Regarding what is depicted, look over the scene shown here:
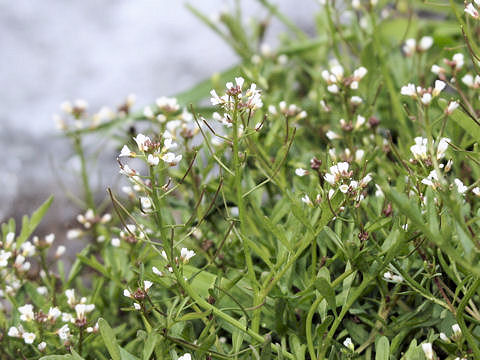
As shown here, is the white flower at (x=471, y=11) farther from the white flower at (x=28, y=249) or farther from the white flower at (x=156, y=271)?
the white flower at (x=28, y=249)

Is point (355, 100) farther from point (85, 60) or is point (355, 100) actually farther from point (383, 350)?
point (85, 60)

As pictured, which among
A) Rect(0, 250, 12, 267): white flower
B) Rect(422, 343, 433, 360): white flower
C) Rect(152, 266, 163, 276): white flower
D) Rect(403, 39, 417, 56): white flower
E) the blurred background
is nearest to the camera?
Rect(422, 343, 433, 360): white flower

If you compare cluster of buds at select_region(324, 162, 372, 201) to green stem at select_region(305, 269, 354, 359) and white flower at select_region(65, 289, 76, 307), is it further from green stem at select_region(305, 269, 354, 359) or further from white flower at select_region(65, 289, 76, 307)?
white flower at select_region(65, 289, 76, 307)

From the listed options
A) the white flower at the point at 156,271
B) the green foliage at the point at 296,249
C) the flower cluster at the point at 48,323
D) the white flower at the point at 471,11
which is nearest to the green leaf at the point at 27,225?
the green foliage at the point at 296,249

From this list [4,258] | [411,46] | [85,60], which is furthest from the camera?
[85,60]

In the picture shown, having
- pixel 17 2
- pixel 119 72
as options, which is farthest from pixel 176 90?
pixel 17 2

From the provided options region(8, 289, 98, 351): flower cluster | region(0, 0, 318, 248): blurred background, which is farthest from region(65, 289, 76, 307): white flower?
region(0, 0, 318, 248): blurred background

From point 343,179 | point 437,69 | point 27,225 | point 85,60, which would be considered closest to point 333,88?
point 437,69

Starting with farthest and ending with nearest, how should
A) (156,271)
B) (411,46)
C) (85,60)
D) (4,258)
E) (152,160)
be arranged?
(85,60)
(411,46)
(4,258)
(156,271)
(152,160)

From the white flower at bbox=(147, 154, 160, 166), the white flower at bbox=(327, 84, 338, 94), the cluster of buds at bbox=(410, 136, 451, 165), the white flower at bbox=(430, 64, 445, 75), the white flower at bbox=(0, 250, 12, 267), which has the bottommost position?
the cluster of buds at bbox=(410, 136, 451, 165)

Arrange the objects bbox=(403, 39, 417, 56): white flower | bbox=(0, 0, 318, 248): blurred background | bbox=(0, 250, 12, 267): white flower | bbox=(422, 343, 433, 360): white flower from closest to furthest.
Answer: bbox=(422, 343, 433, 360): white flower < bbox=(0, 250, 12, 267): white flower < bbox=(403, 39, 417, 56): white flower < bbox=(0, 0, 318, 248): blurred background
